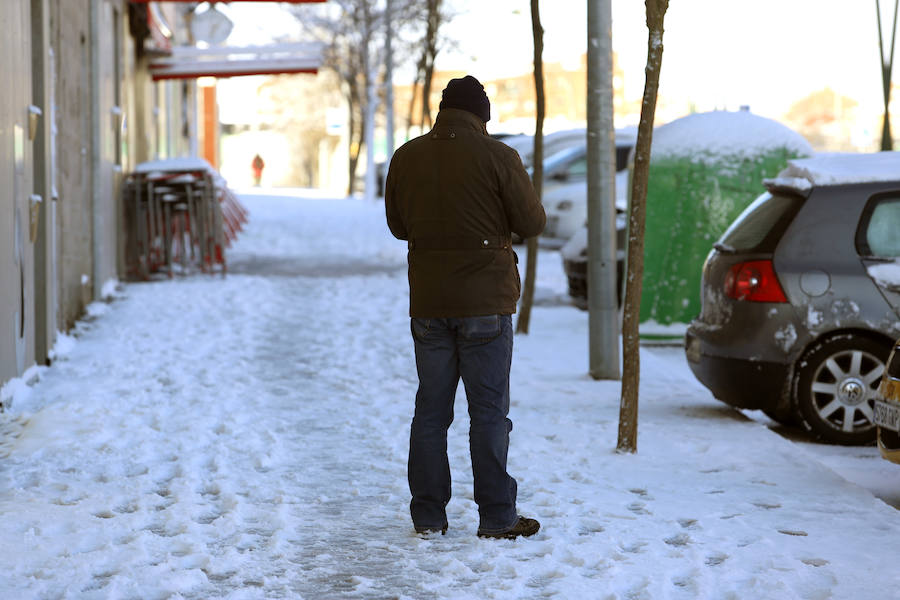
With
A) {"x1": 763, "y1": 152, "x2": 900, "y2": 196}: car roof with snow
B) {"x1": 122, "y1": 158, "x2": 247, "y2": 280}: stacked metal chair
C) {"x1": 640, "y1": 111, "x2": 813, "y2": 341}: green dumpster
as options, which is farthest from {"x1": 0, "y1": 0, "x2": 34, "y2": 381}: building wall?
{"x1": 122, "y1": 158, "x2": 247, "y2": 280}: stacked metal chair

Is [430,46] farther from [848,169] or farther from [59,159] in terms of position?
[848,169]

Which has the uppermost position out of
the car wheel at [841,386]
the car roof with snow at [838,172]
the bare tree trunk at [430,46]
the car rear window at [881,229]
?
the bare tree trunk at [430,46]

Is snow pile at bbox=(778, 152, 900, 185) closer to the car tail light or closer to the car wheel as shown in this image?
the car tail light

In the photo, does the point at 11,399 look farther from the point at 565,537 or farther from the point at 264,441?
the point at 565,537

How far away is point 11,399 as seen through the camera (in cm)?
865

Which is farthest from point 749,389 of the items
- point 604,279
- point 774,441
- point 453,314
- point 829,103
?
point 829,103

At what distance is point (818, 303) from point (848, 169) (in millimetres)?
839

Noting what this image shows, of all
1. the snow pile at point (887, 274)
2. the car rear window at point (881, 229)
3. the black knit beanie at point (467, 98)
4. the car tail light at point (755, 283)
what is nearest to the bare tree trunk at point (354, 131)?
the car tail light at point (755, 283)

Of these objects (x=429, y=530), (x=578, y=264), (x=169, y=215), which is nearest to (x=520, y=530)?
(x=429, y=530)

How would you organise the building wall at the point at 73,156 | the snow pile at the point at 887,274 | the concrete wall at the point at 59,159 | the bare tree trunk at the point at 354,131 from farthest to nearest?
1. the bare tree trunk at the point at 354,131
2. the building wall at the point at 73,156
3. the concrete wall at the point at 59,159
4. the snow pile at the point at 887,274

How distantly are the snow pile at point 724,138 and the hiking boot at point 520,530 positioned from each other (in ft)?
22.0

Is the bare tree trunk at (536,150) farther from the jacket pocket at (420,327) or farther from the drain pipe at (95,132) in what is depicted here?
the jacket pocket at (420,327)

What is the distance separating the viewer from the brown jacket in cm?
547

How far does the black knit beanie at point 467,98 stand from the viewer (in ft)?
18.3
